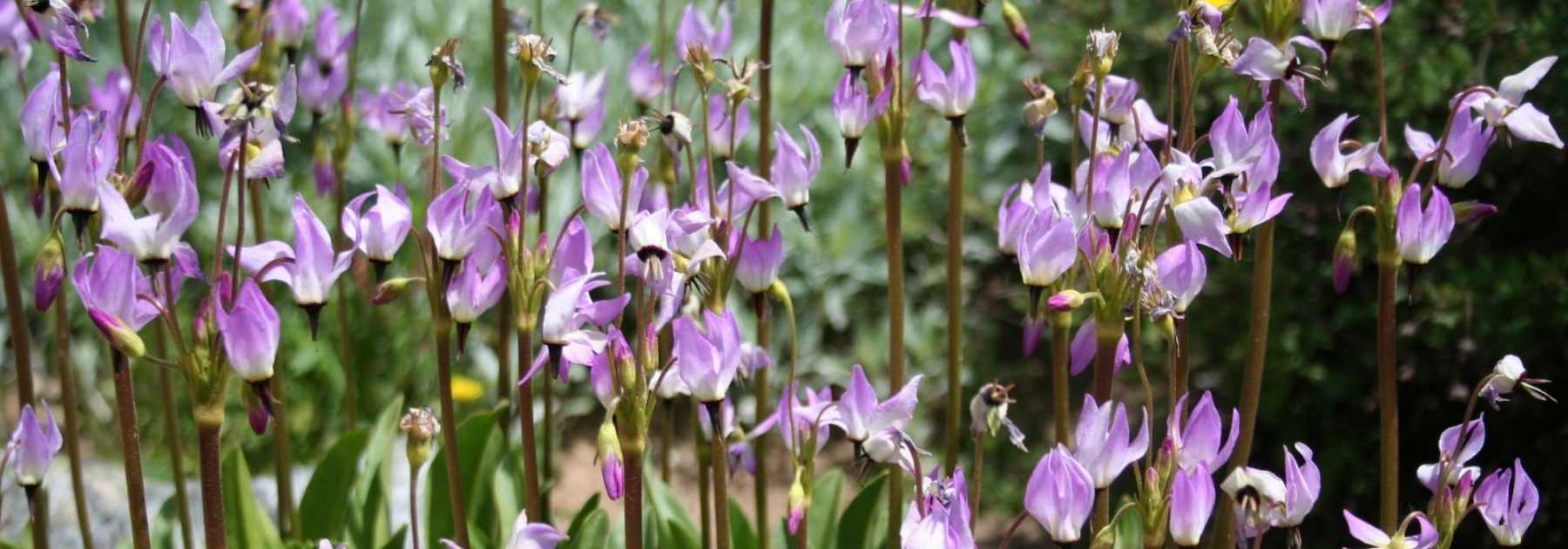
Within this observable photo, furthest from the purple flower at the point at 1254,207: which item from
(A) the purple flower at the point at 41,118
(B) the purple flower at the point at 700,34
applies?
(A) the purple flower at the point at 41,118

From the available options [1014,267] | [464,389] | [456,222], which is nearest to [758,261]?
[456,222]

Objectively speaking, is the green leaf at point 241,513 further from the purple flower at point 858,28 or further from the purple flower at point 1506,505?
the purple flower at point 1506,505

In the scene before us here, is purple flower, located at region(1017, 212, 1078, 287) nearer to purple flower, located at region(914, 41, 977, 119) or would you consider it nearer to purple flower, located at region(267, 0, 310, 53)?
purple flower, located at region(914, 41, 977, 119)

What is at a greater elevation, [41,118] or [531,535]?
[41,118]

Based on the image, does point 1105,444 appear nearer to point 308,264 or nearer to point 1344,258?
point 1344,258

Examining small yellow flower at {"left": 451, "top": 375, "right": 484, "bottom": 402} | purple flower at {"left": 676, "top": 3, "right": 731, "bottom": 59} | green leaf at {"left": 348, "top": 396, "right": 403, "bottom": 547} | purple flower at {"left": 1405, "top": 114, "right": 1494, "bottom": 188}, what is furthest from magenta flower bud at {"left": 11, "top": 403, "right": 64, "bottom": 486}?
small yellow flower at {"left": 451, "top": 375, "right": 484, "bottom": 402}

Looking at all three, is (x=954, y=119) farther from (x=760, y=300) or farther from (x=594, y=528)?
(x=594, y=528)

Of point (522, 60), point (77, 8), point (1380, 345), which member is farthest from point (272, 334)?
point (1380, 345)
